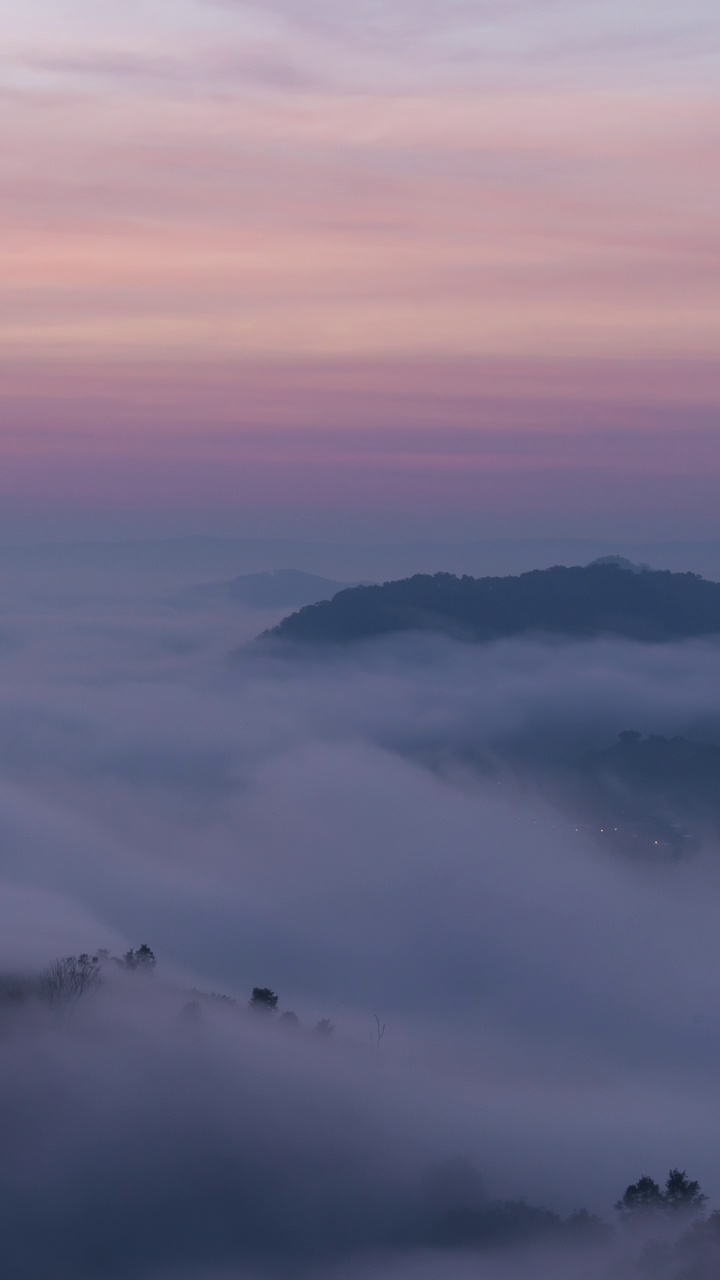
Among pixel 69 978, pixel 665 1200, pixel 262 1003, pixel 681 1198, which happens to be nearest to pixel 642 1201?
pixel 665 1200

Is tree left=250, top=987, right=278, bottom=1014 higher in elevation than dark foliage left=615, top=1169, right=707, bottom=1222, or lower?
higher

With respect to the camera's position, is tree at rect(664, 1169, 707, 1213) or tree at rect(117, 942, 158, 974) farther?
tree at rect(117, 942, 158, 974)

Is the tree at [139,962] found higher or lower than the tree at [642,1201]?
higher

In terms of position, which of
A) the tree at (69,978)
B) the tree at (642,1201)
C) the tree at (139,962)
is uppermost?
the tree at (139,962)

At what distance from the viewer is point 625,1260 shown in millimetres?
54000

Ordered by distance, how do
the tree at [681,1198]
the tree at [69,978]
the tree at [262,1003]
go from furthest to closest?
the tree at [262,1003] < the tree at [69,978] < the tree at [681,1198]

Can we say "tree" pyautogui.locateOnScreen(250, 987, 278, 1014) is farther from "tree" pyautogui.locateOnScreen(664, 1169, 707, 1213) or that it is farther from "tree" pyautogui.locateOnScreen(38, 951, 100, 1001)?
"tree" pyautogui.locateOnScreen(664, 1169, 707, 1213)

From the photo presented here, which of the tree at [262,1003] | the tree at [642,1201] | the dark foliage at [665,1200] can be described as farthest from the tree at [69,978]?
the dark foliage at [665,1200]

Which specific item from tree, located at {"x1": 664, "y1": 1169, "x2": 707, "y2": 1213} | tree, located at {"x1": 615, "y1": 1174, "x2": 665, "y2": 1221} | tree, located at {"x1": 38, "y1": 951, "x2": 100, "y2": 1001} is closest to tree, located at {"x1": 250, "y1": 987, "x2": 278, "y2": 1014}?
tree, located at {"x1": 38, "y1": 951, "x2": 100, "y2": 1001}

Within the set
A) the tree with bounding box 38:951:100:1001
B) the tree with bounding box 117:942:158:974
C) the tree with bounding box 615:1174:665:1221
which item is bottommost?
the tree with bounding box 615:1174:665:1221

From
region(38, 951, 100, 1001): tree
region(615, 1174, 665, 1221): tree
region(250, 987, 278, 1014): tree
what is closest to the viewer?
region(615, 1174, 665, 1221): tree

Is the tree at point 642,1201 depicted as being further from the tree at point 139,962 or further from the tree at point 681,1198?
the tree at point 139,962

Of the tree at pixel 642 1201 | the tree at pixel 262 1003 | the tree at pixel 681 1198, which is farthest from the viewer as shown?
the tree at pixel 262 1003

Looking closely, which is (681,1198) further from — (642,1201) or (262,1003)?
(262,1003)
